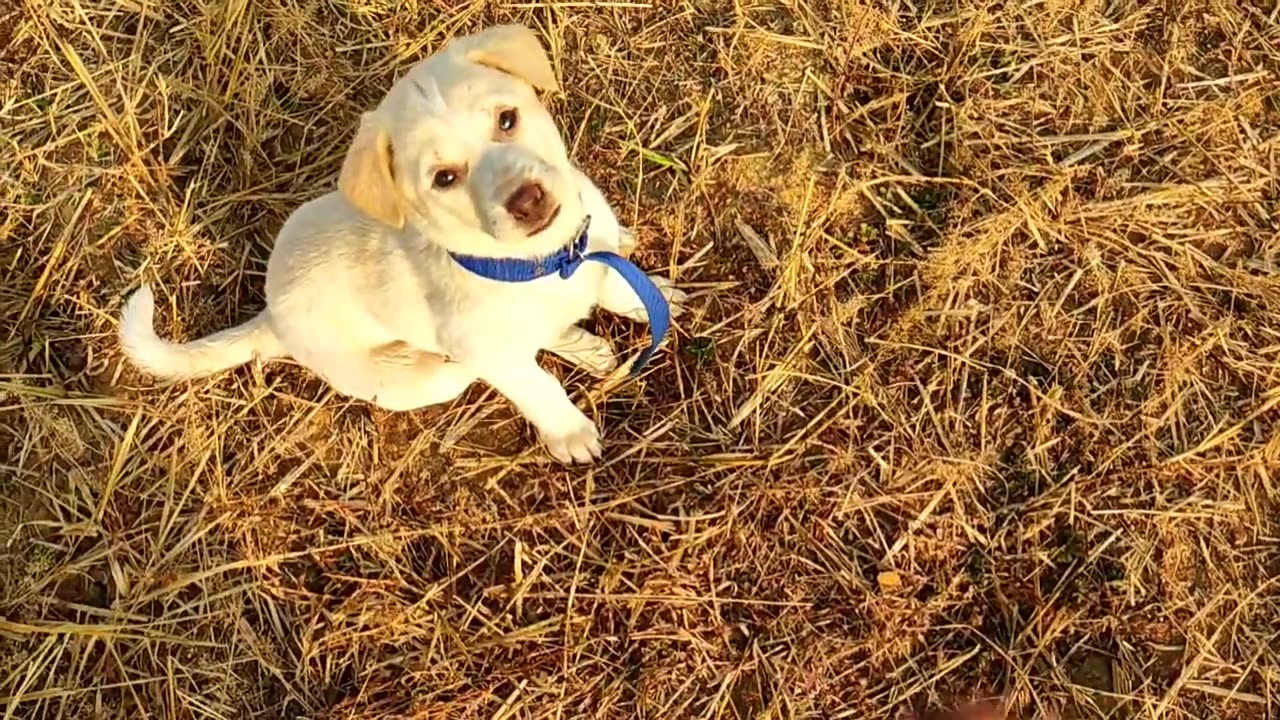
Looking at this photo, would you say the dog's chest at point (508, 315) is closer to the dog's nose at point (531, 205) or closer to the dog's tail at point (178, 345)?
the dog's nose at point (531, 205)

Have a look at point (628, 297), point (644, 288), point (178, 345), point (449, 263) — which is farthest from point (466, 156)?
point (178, 345)

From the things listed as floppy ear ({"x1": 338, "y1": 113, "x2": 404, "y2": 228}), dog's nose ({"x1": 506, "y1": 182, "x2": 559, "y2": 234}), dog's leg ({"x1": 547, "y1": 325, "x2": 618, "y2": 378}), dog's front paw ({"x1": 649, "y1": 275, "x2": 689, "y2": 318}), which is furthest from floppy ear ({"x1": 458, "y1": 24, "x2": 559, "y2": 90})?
dog's front paw ({"x1": 649, "y1": 275, "x2": 689, "y2": 318})

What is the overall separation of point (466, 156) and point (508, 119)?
143mm

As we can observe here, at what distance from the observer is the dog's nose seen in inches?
90.5

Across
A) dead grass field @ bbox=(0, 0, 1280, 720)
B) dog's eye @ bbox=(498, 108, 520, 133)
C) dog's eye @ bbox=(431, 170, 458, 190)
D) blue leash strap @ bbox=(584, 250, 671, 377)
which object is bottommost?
dead grass field @ bbox=(0, 0, 1280, 720)

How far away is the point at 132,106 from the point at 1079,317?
3422mm

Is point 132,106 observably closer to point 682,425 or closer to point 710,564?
point 682,425

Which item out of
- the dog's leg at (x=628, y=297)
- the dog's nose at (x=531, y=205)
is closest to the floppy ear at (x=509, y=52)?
the dog's nose at (x=531, y=205)

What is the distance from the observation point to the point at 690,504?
135 inches

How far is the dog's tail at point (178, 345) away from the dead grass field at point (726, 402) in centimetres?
42

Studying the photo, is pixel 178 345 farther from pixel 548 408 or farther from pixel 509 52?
pixel 509 52

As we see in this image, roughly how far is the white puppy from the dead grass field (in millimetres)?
384

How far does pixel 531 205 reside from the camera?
90.7 inches

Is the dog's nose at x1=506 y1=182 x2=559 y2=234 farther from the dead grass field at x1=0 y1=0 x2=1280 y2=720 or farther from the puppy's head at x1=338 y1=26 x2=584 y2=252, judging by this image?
the dead grass field at x1=0 y1=0 x2=1280 y2=720
